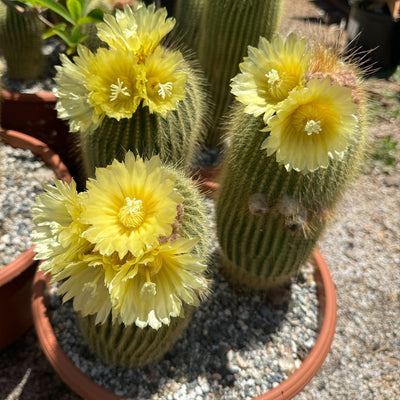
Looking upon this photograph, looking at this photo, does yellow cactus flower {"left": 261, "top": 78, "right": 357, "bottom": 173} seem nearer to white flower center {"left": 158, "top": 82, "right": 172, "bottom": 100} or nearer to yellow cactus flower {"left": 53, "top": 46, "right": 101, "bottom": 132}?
white flower center {"left": 158, "top": 82, "right": 172, "bottom": 100}

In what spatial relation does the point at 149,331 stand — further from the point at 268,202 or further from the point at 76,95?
the point at 76,95

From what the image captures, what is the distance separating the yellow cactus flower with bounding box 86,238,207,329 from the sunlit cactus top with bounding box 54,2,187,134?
33cm

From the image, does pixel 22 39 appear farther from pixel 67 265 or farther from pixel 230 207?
pixel 67 265

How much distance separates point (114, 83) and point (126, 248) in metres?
0.39

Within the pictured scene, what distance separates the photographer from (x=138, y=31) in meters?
0.97

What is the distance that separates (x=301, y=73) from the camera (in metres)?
0.88

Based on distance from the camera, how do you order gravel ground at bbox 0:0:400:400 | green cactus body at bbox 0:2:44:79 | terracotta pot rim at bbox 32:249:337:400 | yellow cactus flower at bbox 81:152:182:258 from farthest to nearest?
1. green cactus body at bbox 0:2:44:79
2. gravel ground at bbox 0:0:400:400
3. terracotta pot rim at bbox 32:249:337:400
4. yellow cactus flower at bbox 81:152:182:258

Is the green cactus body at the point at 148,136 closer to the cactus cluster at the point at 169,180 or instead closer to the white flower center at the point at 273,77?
the cactus cluster at the point at 169,180

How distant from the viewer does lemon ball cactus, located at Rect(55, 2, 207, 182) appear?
927mm

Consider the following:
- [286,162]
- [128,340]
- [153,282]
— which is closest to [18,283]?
[128,340]

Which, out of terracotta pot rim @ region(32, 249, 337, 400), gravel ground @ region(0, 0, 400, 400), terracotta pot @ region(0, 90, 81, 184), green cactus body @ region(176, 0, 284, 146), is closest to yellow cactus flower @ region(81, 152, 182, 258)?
terracotta pot rim @ region(32, 249, 337, 400)

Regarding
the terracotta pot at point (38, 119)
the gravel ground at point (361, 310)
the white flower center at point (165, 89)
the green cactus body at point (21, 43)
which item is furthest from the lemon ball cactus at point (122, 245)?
the green cactus body at point (21, 43)

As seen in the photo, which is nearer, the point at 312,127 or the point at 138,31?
the point at 312,127

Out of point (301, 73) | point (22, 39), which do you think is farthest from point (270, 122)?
point (22, 39)
